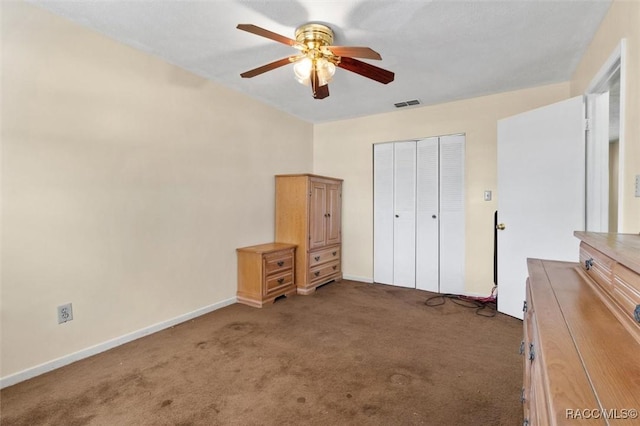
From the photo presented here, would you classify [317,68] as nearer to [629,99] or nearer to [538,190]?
[629,99]

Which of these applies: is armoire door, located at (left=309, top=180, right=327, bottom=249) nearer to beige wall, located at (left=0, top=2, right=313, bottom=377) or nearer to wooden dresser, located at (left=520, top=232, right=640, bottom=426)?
beige wall, located at (left=0, top=2, right=313, bottom=377)

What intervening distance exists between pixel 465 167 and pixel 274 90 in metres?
2.42

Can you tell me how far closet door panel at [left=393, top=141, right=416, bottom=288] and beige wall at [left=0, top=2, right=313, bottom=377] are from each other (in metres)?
2.11

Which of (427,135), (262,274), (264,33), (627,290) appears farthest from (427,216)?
(627,290)

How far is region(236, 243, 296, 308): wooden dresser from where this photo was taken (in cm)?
325

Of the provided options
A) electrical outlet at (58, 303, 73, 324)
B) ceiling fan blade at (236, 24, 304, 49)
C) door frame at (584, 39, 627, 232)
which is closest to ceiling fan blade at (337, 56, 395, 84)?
ceiling fan blade at (236, 24, 304, 49)

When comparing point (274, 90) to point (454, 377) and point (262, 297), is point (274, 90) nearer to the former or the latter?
A: point (262, 297)

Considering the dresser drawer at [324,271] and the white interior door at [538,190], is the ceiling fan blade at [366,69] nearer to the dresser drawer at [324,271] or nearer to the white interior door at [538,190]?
the white interior door at [538,190]

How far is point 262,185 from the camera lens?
→ 3.78 meters

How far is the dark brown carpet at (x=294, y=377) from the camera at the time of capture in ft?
5.30

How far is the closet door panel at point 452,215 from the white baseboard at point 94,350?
278 centimetres

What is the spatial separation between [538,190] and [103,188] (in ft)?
12.1

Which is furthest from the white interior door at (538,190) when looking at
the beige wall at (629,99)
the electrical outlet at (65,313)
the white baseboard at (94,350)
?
the electrical outlet at (65,313)

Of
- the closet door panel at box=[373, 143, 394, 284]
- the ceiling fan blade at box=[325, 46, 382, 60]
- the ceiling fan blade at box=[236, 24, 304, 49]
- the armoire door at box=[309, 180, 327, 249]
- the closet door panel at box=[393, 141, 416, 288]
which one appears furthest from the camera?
the closet door panel at box=[373, 143, 394, 284]
